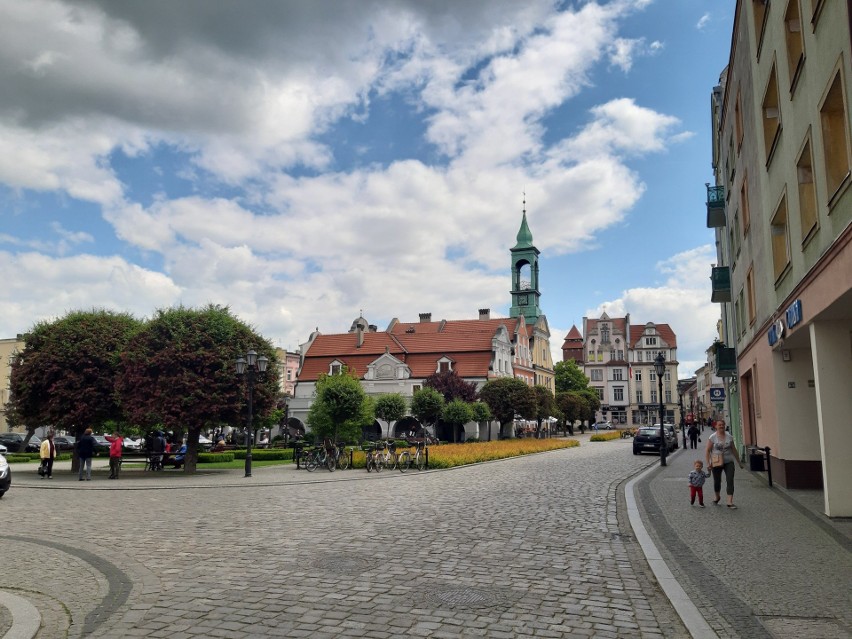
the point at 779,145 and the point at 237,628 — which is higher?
the point at 779,145

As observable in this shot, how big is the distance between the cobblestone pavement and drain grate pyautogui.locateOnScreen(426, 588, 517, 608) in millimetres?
20

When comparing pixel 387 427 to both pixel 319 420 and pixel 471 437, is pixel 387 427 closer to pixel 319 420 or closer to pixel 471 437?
pixel 471 437

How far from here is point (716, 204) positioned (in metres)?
30.5

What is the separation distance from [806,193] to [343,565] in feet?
37.1

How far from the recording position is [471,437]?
199 feet

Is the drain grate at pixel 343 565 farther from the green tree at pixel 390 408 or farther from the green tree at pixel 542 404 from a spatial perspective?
the green tree at pixel 542 404

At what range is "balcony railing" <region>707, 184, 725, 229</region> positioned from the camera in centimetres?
3038

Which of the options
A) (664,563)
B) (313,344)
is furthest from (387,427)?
(664,563)

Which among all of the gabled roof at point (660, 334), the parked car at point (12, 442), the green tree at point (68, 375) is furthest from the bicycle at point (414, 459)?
the gabled roof at point (660, 334)

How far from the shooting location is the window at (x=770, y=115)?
51.8 feet

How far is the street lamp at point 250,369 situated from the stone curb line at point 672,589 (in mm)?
15622

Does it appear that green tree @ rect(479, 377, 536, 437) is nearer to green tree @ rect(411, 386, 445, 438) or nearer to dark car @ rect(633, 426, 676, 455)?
green tree @ rect(411, 386, 445, 438)

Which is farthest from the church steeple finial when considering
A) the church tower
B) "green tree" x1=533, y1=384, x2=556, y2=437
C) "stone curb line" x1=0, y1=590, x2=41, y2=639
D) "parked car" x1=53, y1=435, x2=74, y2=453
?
"stone curb line" x1=0, y1=590, x2=41, y2=639

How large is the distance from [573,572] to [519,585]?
1.02 m
